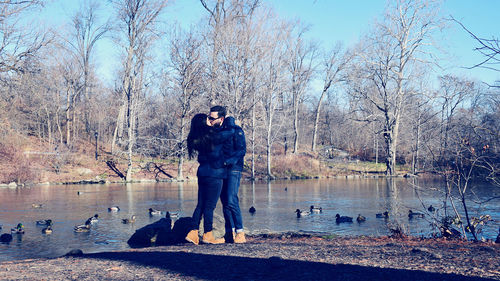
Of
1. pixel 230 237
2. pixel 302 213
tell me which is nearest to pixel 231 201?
pixel 230 237

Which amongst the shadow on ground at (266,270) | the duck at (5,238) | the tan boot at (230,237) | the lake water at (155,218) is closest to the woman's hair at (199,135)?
the tan boot at (230,237)

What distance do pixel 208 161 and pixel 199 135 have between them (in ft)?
1.56

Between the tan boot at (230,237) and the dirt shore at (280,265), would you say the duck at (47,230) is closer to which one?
the dirt shore at (280,265)

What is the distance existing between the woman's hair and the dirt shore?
174cm

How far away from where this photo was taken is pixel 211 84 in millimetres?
36125

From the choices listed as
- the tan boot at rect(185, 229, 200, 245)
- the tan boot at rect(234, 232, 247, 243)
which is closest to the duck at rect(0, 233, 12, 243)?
the tan boot at rect(185, 229, 200, 245)

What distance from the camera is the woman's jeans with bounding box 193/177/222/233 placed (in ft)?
24.6

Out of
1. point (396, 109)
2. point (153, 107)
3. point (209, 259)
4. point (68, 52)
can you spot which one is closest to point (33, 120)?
point (68, 52)

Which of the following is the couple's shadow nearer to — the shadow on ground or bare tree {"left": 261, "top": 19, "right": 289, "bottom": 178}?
the shadow on ground

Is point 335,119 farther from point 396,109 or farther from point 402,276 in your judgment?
point 402,276

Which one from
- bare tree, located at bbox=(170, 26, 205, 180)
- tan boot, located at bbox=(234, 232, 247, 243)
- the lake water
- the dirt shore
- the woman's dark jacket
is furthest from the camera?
bare tree, located at bbox=(170, 26, 205, 180)

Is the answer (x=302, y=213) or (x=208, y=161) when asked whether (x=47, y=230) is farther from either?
(x=302, y=213)

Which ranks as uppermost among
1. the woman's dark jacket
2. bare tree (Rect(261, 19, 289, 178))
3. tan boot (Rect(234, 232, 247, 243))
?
bare tree (Rect(261, 19, 289, 178))

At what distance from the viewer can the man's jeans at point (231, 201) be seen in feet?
25.0
